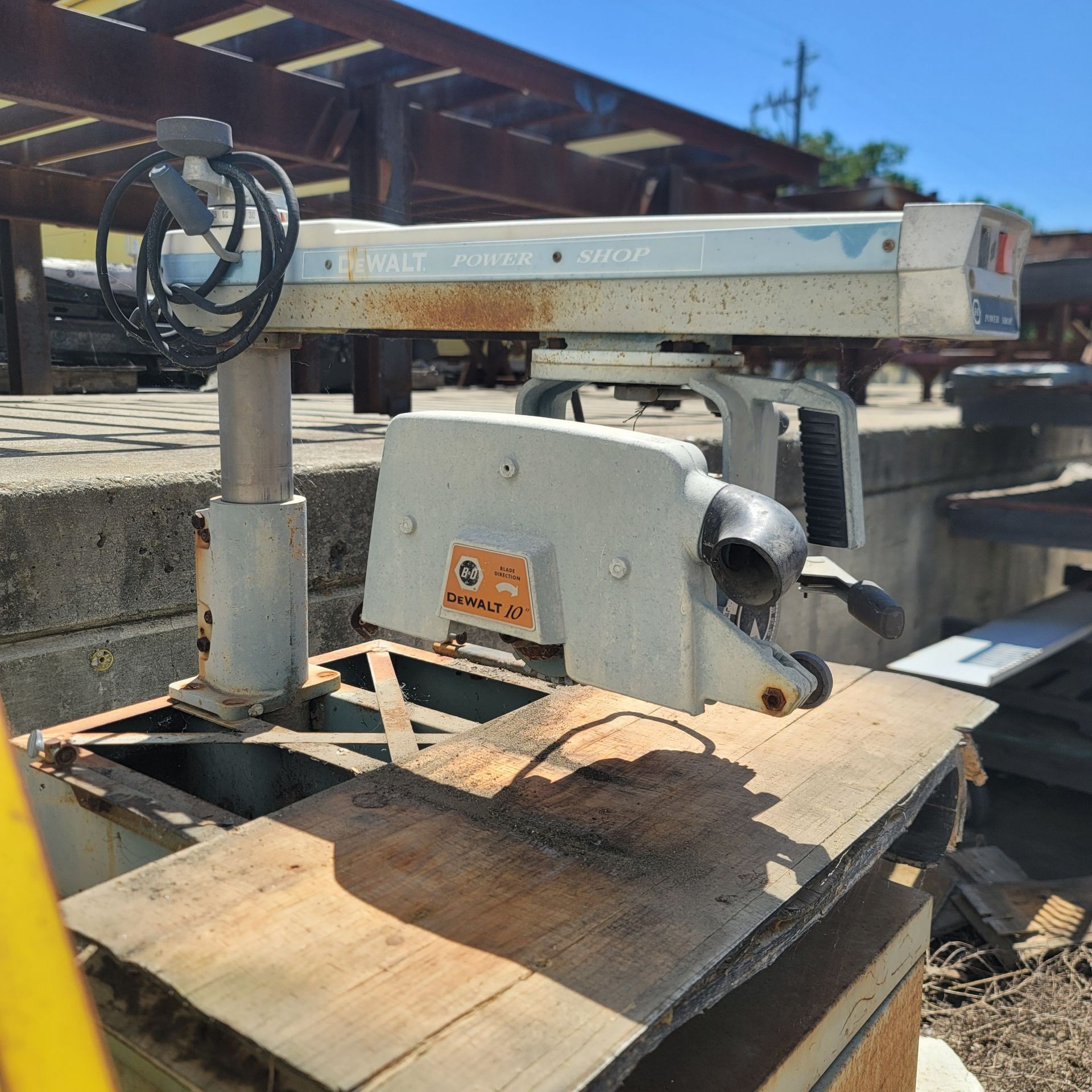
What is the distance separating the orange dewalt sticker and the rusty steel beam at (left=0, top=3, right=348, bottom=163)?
3.09m

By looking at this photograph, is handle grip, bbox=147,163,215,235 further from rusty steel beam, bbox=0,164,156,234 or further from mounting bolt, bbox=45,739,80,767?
rusty steel beam, bbox=0,164,156,234

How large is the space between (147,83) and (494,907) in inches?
147

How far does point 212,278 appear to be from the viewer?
168 centimetres

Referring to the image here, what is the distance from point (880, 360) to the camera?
2.37m

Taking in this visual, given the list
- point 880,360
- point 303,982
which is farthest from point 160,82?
point 303,982

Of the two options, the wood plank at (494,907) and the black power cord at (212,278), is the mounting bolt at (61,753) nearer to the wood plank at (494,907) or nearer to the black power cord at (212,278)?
the wood plank at (494,907)

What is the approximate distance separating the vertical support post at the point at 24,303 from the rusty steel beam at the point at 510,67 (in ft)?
8.88

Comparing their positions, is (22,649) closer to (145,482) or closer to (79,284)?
(145,482)

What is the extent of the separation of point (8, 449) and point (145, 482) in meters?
0.73

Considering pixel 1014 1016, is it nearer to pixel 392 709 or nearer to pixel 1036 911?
pixel 1036 911

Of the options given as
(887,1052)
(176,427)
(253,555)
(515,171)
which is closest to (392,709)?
(253,555)

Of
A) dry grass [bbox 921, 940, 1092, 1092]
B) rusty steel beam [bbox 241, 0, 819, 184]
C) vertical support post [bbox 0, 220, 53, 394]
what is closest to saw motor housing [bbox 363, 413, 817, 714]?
dry grass [bbox 921, 940, 1092, 1092]

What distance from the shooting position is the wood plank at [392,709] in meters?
1.81

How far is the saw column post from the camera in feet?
6.05
